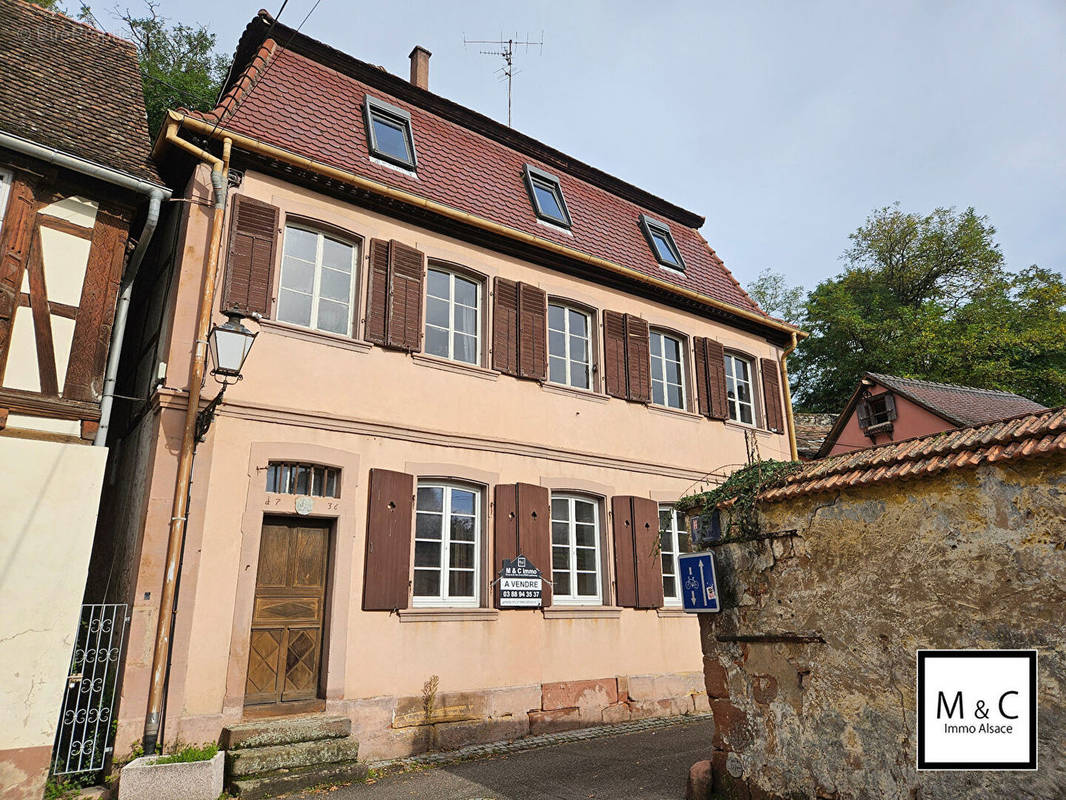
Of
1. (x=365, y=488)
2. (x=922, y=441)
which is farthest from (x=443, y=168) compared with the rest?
(x=922, y=441)

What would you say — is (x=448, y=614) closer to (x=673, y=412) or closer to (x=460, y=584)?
(x=460, y=584)

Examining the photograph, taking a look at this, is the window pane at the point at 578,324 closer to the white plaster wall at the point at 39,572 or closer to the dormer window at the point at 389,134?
the dormer window at the point at 389,134

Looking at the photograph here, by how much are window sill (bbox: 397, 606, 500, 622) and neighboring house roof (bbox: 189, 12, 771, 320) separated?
5.39 metres

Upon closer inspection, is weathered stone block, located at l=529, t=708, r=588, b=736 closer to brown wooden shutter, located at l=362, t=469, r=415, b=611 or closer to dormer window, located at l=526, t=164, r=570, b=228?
brown wooden shutter, located at l=362, t=469, r=415, b=611

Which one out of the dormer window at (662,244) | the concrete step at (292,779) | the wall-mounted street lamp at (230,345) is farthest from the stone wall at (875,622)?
the dormer window at (662,244)

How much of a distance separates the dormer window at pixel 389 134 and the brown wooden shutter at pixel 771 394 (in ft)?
24.3

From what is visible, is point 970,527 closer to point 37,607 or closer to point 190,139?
point 37,607

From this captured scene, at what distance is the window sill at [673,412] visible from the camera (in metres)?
11.1

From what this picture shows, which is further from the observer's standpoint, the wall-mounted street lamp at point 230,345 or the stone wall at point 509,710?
the stone wall at point 509,710

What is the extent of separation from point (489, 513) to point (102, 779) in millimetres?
4623

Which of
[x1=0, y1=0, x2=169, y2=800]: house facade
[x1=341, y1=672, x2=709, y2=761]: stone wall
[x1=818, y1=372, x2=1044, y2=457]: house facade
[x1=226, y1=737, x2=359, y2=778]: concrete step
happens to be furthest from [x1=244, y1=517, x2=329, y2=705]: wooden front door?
[x1=818, y1=372, x2=1044, y2=457]: house facade

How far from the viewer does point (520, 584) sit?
870 centimetres

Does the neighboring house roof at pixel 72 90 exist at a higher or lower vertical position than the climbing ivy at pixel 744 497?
higher

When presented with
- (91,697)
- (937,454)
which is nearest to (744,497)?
(937,454)
